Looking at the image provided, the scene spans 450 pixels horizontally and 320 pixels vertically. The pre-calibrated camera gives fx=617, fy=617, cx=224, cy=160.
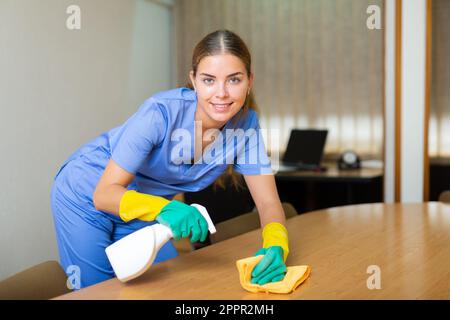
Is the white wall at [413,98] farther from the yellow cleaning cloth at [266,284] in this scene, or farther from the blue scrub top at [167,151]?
the yellow cleaning cloth at [266,284]

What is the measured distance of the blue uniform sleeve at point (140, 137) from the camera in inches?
63.9

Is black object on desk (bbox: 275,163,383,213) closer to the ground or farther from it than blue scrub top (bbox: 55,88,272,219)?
closer to the ground

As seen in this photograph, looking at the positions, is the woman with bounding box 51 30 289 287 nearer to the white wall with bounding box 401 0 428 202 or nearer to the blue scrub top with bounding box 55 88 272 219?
the blue scrub top with bounding box 55 88 272 219

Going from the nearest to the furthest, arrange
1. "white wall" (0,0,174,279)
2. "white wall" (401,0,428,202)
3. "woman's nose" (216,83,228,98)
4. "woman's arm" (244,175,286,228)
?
"woman's nose" (216,83,228,98), "woman's arm" (244,175,286,228), "white wall" (0,0,174,279), "white wall" (401,0,428,202)

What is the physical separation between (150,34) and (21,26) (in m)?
1.75

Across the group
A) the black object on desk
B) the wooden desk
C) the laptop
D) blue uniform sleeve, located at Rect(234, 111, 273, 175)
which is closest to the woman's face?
blue uniform sleeve, located at Rect(234, 111, 273, 175)

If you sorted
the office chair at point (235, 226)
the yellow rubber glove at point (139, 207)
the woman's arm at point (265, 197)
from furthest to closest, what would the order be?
the office chair at point (235, 226) → the woman's arm at point (265, 197) → the yellow rubber glove at point (139, 207)

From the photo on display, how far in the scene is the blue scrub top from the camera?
1665 mm

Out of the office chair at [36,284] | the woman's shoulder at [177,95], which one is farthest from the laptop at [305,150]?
the office chair at [36,284]

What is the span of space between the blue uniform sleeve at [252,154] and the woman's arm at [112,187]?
416mm

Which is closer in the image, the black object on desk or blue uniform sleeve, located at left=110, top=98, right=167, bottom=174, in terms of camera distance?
blue uniform sleeve, located at left=110, top=98, right=167, bottom=174
